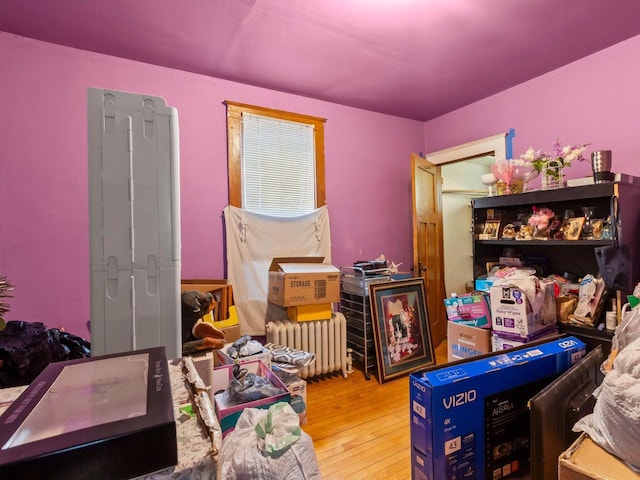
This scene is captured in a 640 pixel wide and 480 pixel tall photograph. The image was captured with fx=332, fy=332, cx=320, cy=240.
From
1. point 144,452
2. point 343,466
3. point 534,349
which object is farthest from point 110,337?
point 534,349

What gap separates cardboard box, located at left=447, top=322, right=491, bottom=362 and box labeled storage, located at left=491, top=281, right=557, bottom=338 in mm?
116

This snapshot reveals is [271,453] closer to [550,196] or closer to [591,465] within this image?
[591,465]

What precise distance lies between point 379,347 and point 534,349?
1.74m

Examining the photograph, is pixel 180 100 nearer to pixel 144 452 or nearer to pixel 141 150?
pixel 141 150

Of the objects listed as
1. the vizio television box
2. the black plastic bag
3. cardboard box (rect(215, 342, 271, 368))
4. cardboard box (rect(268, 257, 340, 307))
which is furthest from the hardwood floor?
the black plastic bag

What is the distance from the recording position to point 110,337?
4.03 ft

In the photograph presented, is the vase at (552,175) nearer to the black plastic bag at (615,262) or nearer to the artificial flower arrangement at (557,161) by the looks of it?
the artificial flower arrangement at (557,161)

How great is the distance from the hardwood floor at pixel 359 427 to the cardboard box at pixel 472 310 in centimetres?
73

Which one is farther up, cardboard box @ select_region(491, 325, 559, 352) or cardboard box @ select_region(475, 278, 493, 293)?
cardboard box @ select_region(475, 278, 493, 293)

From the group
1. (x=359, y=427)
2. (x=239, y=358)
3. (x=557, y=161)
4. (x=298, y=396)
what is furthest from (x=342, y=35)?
(x=359, y=427)

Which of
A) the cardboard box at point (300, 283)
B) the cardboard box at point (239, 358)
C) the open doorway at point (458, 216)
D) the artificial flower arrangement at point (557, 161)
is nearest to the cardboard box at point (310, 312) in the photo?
the cardboard box at point (300, 283)

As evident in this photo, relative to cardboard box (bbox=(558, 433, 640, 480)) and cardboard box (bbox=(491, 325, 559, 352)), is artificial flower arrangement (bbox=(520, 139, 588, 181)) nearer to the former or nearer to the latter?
cardboard box (bbox=(491, 325, 559, 352))

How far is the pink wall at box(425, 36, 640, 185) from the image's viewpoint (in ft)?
7.43

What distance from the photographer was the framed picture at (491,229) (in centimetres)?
257
